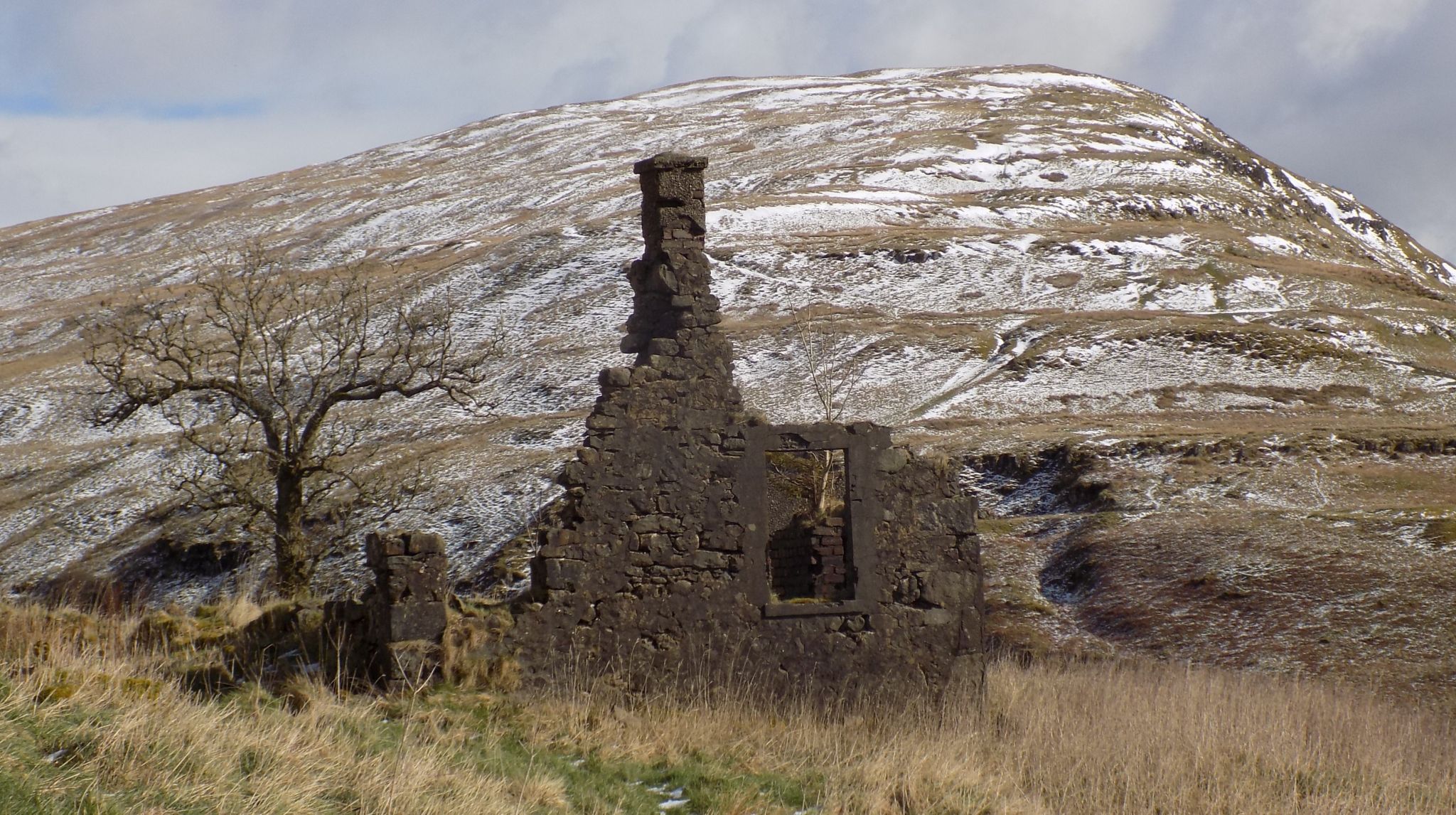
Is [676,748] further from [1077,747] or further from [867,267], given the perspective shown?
[867,267]

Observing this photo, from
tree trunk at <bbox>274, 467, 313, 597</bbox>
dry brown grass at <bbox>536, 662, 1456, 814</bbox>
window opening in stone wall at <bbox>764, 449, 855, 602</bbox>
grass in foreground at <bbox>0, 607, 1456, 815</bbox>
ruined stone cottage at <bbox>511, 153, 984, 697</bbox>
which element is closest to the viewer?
grass in foreground at <bbox>0, 607, 1456, 815</bbox>

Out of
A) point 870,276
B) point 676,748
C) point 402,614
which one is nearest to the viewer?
point 676,748

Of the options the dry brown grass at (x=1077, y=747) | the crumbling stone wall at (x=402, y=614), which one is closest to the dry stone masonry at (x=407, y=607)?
the crumbling stone wall at (x=402, y=614)

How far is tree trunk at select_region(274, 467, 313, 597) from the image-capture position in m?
20.2

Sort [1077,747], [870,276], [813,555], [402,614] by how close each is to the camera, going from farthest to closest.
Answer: [870,276]
[813,555]
[1077,747]
[402,614]

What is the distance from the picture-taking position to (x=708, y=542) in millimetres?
14297

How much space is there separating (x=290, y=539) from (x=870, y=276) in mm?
26793

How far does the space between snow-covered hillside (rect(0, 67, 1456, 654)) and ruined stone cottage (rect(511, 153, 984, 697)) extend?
10.8 m

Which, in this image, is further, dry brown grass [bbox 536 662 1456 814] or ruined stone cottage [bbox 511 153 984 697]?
ruined stone cottage [bbox 511 153 984 697]

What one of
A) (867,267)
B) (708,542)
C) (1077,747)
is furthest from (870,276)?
(1077,747)

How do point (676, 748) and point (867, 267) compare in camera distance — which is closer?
point (676, 748)

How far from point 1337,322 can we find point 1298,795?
101 ft

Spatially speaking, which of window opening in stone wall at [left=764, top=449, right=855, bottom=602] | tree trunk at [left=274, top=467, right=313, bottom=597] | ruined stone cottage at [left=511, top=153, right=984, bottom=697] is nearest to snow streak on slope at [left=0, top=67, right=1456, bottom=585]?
tree trunk at [left=274, top=467, right=313, bottom=597]

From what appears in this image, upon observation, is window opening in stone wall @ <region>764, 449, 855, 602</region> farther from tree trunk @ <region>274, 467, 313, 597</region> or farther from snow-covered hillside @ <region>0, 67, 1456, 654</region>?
snow-covered hillside @ <region>0, 67, 1456, 654</region>
